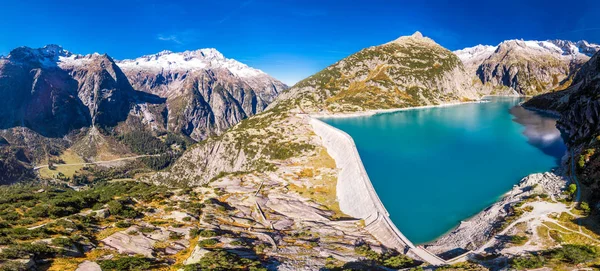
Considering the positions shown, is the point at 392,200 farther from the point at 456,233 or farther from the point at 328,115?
the point at 328,115

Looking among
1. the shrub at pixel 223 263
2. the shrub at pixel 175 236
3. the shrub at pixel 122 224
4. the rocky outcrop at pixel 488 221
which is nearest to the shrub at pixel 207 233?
the shrub at pixel 175 236

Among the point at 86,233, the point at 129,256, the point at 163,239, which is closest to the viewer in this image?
the point at 129,256

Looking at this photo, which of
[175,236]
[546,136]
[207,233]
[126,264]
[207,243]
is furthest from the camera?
[546,136]

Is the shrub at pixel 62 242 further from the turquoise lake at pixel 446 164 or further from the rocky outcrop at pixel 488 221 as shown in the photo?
the turquoise lake at pixel 446 164

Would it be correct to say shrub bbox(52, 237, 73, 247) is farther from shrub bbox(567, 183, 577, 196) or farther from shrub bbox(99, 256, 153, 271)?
shrub bbox(567, 183, 577, 196)

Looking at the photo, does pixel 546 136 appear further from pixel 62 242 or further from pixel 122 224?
pixel 62 242

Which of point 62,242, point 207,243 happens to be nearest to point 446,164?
point 207,243

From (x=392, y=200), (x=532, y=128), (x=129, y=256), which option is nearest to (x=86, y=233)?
(x=129, y=256)

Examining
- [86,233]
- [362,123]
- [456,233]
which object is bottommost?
[456,233]

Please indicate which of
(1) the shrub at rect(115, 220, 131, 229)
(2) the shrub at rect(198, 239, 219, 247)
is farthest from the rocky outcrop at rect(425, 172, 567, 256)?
(1) the shrub at rect(115, 220, 131, 229)
